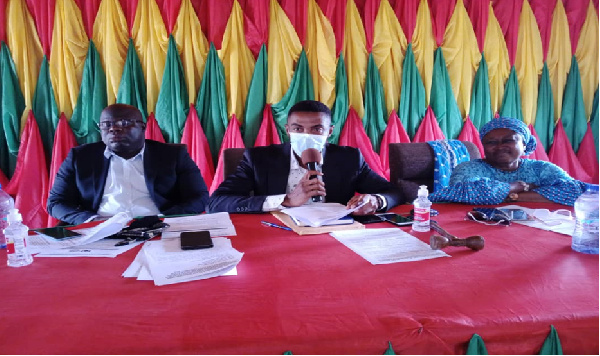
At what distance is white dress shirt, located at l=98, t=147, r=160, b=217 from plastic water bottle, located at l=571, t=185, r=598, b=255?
1961mm

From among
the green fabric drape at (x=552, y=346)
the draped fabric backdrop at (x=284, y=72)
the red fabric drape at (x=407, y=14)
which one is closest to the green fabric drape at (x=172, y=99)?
the draped fabric backdrop at (x=284, y=72)

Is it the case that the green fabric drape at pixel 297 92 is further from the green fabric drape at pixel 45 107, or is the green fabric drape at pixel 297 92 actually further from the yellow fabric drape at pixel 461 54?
the green fabric drape at pixel 45 107

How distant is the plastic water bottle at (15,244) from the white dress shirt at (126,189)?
1.18m

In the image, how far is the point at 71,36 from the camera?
2906 millimetres

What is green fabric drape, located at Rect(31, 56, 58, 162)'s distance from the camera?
2.96m

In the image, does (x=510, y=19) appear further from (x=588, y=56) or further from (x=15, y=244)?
(x=15, y=244)

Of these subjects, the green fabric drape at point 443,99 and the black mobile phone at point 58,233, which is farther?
the green fabric drape at point 443,99

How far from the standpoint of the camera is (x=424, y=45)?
10.8ft

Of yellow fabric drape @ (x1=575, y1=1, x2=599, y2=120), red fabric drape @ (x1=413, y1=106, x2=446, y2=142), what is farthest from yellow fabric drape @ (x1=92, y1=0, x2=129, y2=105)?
yellow fabric drape @ (x1=575, y1=1, x2=599, y2=120)

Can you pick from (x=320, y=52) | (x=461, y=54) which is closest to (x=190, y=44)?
(x=320, y=52)

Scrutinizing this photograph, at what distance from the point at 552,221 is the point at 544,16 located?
3.02 m

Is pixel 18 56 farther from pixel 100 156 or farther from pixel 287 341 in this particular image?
pixel 287 341

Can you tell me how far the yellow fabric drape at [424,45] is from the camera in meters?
3.30

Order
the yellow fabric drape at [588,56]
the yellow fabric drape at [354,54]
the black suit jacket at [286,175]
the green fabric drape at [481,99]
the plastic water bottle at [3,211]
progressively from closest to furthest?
the plastic water bottle at [3,211] < the black suit jacket at [286,175] < the yellow fabric drape at [354,54] < the green fabric drape at [481,99] < the yellow fabric drape at [588,56]
